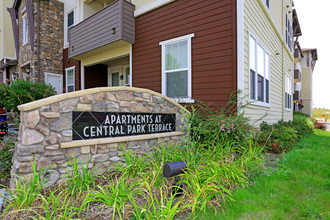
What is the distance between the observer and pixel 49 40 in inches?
383

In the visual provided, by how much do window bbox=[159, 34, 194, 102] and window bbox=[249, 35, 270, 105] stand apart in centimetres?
177

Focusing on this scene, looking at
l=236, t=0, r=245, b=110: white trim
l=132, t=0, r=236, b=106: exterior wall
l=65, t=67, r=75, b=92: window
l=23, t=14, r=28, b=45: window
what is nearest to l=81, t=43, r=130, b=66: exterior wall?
l=132, t=0, r=236, b=106: exterior wall

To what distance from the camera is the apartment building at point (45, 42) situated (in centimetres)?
934

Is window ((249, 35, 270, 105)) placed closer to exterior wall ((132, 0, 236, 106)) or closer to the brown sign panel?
exterior wall ((132, 0, 236, 106))

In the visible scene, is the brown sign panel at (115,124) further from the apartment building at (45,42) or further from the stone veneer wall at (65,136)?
the apartment building at (45,42)

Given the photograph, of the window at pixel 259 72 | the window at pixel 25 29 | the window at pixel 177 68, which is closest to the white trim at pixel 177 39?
the window at pixel 177 68

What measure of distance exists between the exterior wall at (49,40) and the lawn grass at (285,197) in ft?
33.6

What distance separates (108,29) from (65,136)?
4935mm

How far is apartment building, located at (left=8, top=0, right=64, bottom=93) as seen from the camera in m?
9.34

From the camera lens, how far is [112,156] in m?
3.27

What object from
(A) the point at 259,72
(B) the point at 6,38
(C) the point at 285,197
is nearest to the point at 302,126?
(A) the point at 259,72

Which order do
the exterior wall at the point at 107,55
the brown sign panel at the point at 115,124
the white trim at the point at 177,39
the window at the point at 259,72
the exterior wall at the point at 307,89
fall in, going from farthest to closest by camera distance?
the exterior wall at the point at 307,89 < the exterior wall at the point at 107,55 < the window at the point at 259,72 < the white trim at the point at 177,39 < the brown sign panel at the point at 115,124

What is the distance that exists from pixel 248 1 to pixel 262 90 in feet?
9.40

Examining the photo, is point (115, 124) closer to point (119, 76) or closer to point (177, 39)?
point (177, 39)
